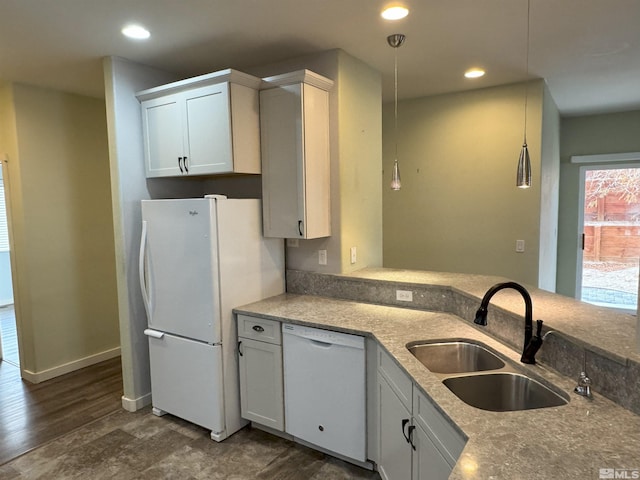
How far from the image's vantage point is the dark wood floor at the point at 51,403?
9.50 feet

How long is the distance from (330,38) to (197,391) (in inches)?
98.8

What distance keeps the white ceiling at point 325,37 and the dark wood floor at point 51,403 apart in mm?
2619

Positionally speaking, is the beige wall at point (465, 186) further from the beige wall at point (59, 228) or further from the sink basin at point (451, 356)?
the beige wall at point (59, 228)

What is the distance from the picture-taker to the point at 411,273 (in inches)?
123

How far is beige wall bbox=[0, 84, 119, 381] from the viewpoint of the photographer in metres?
3.70

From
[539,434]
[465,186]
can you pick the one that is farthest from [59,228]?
[539,434]

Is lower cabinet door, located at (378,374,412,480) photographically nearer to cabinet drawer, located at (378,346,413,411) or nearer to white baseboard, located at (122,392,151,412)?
cabinet drawer, located at (378,346,413,411)

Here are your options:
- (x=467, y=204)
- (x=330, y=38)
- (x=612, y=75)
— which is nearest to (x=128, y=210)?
(x=330, y=38)

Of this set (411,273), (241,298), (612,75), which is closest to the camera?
(241,298)

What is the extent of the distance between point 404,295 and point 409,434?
44.5 inches

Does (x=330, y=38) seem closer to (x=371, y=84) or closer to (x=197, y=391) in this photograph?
(x=371, y=84)

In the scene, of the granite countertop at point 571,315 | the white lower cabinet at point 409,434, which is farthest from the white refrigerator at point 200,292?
the white lower cabinet at point 409,434

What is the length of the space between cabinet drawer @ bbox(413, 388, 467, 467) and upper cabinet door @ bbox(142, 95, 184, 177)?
7.49 feet

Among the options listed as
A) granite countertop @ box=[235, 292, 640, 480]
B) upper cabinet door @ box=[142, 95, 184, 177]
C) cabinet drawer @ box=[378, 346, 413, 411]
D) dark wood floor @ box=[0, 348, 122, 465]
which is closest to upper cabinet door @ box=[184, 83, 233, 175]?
upper cabinet door @ box=[142, 95, 184, 177]
